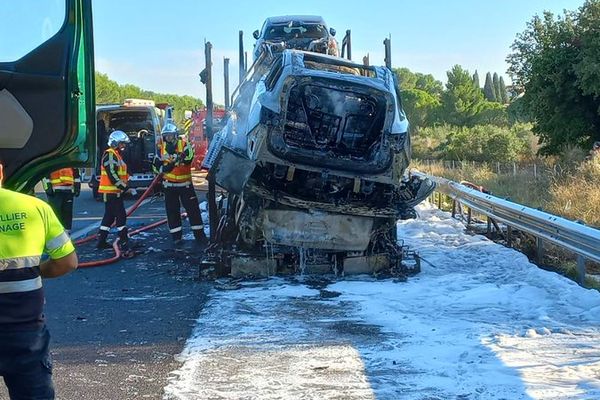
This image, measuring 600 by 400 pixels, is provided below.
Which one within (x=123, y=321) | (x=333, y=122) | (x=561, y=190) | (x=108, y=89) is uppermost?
(x=108, y=89)

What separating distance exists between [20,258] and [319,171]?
4.39 metres

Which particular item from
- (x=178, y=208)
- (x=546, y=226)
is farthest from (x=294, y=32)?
(x=546, y=226)

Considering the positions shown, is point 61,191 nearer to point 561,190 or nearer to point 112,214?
point 112,214

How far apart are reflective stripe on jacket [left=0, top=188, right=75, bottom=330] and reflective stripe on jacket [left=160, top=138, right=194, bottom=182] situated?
23.5 ft

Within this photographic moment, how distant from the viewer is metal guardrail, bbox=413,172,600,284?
242 inches

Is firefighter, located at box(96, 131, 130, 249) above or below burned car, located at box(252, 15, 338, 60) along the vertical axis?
below

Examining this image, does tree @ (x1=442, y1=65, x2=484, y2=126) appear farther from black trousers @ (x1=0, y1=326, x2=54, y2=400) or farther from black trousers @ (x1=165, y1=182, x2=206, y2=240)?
black trousers @ (x1=0, y1=326, x2=54, y2=400)

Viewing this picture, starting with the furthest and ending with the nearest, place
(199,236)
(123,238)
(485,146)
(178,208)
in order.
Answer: (485,146)
(199,236)
(178,208)
(123,238)

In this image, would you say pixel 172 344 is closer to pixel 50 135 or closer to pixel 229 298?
pixel 229 298

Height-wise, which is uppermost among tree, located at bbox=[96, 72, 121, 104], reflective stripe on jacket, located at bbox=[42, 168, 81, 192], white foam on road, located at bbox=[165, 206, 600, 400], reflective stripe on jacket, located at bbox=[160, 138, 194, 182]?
tree, located at bbox=[96, 72, 121, 104]

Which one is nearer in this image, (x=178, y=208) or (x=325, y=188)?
(x=325, y=188)

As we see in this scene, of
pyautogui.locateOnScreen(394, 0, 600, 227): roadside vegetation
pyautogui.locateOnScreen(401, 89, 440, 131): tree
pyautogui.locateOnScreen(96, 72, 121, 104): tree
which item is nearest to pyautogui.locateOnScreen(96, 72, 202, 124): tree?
pyautogui.locateOnScreen(96, 72, 121, 104): tree

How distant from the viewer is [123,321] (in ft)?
19.3

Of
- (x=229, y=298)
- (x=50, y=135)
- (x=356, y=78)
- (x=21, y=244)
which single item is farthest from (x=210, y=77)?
(x=21, y=244)
